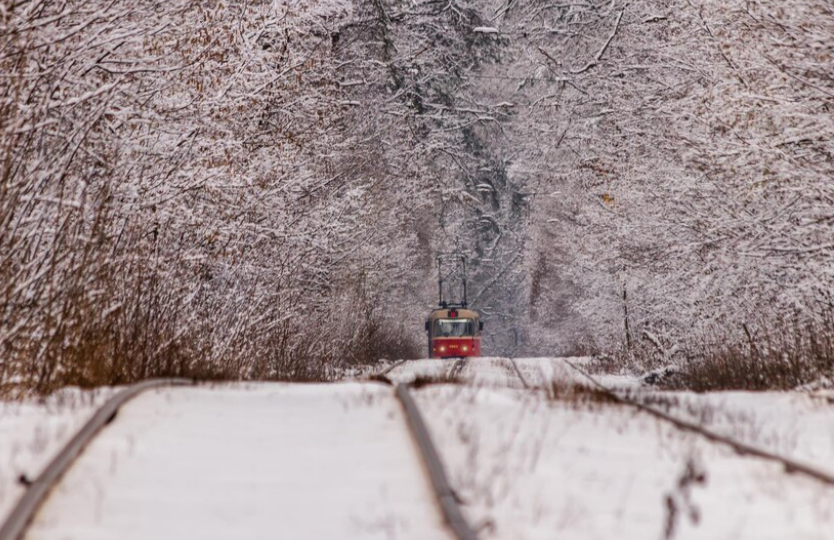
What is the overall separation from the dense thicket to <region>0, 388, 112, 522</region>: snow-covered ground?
122 centimetres

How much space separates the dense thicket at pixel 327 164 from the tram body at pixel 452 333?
36.3 ft

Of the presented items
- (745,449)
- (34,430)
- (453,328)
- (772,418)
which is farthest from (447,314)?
(34,430)

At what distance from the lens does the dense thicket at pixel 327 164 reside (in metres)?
10.1

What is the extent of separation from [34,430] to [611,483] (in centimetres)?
317

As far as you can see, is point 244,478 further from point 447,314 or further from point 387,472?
point 447,314

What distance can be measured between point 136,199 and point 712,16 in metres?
9.53

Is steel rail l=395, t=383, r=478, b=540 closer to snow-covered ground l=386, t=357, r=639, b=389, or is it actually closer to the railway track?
the railway track

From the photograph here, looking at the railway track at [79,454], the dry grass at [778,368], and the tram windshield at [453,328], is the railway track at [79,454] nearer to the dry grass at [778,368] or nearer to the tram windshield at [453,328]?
the dry grass at [778,368]

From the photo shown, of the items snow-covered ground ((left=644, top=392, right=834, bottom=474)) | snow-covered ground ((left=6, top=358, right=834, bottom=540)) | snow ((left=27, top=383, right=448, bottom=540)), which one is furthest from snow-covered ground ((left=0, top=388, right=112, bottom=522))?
snow-covered ground ((left=644, top=392, right=834, bottom=474))

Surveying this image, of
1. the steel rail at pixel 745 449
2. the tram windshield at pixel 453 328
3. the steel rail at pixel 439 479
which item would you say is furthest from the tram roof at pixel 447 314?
the steel rail at pixel 439 479

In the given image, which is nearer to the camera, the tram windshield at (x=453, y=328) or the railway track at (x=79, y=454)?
the railway track at (x=79, y=454)

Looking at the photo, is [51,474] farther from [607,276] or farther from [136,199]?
[607,276]

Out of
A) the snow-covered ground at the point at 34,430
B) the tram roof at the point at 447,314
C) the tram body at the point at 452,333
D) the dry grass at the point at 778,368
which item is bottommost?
the snow-covered ground at the point at 34,430

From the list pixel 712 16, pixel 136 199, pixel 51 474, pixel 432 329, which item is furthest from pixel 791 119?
pixel 432 329
